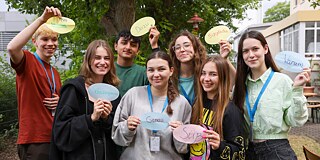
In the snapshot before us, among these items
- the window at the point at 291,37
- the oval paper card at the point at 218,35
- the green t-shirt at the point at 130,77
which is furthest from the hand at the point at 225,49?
the window at the point at 291,37

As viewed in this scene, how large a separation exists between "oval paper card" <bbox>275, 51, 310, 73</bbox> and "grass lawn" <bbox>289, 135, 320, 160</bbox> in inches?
208

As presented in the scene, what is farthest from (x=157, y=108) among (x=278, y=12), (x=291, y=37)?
(x=278, y=12)

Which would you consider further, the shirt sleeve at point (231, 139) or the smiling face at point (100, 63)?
the smiling face at point (100, 63)

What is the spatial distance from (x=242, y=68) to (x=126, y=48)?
113 cm

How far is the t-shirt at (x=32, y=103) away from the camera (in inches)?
98.9

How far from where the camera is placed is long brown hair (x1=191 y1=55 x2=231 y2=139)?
237 cm

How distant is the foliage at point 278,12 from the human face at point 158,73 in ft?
193

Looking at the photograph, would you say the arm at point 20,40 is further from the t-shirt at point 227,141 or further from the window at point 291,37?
the window at point 291,37

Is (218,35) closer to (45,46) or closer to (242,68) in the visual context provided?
(242,68)

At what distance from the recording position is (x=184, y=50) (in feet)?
9.31

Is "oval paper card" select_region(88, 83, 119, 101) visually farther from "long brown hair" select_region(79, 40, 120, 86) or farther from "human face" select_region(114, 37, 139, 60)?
"human face" select_region(114, 37, 139, 60)

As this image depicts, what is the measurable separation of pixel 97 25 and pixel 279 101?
16.2ft

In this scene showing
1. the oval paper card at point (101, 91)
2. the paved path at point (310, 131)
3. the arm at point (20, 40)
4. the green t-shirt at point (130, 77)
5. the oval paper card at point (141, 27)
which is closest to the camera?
the oval paper card at point (101, 91)

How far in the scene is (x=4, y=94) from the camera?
324 inches
